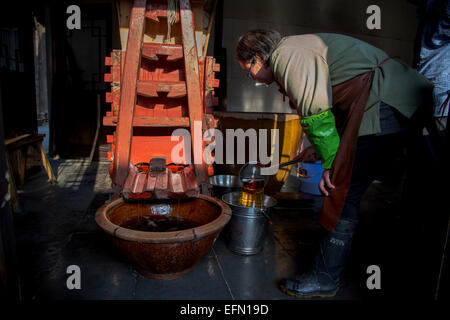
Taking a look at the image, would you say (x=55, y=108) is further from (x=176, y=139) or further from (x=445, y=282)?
(x=445, y=282)

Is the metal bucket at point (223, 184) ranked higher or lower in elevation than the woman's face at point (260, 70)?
lower

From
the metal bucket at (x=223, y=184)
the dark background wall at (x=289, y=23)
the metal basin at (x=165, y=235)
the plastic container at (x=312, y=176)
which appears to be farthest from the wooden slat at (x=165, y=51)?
the dark background wall at (x=289, y=23)

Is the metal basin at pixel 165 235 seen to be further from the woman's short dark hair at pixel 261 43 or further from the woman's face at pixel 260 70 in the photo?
the woman's short dark hair at pixel 261 43

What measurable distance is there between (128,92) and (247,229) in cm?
175

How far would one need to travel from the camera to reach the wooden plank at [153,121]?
2801mm

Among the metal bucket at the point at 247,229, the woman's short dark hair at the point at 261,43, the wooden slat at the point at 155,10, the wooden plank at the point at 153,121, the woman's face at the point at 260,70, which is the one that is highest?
the wooden slat at the point at 155,10

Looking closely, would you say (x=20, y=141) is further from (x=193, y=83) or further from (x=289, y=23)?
(x=289, y=23)

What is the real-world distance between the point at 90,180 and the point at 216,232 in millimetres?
4162

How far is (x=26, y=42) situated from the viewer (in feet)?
18.0

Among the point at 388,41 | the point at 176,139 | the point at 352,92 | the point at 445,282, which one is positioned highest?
the point at 388,41

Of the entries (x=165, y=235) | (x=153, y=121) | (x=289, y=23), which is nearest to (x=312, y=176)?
(x=153, y=121)

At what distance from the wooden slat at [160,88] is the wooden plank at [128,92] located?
0.08m

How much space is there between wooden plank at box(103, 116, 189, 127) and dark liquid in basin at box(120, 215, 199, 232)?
0.92 m
